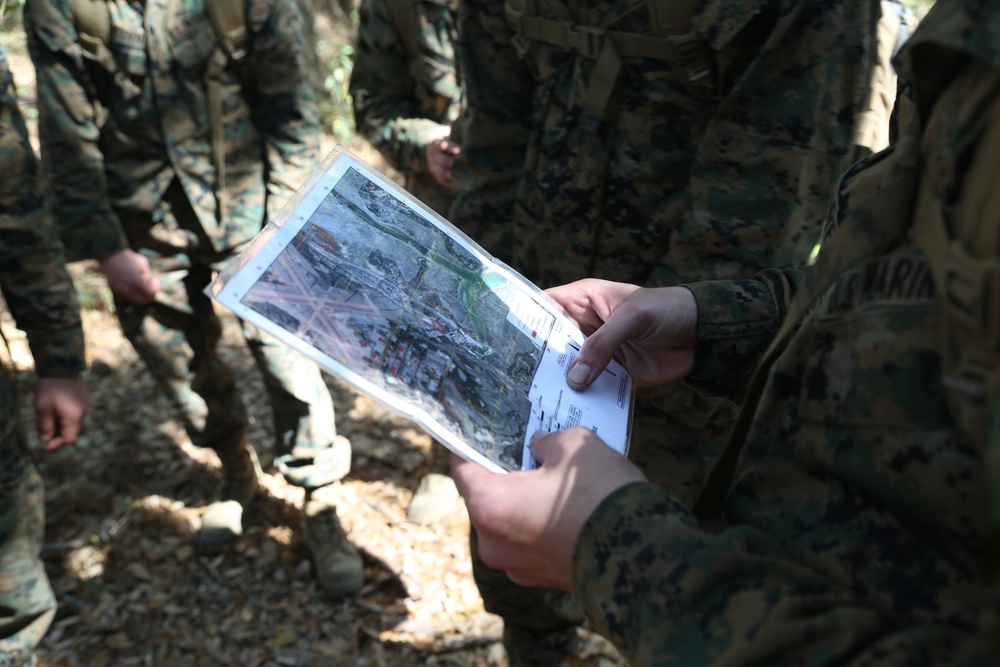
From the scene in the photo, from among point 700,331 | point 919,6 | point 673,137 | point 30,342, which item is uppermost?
point 919,6

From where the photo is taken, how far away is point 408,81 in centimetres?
310

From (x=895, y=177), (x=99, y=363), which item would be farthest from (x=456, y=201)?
(x=99, y=363)

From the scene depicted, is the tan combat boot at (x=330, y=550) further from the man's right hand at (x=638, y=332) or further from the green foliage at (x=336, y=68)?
the green foliage at (x=336, y=68)

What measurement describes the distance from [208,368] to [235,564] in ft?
2.56

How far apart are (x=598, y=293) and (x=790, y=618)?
793mm

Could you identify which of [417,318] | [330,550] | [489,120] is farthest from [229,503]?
[417,318]

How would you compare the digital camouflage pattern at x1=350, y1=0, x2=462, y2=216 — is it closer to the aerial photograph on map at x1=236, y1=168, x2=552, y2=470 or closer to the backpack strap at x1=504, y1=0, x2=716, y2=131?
the backpack strap at x1=504, y1=0, x2=716, y2=131

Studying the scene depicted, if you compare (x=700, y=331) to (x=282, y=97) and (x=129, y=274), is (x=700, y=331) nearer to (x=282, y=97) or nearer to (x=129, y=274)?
(x=282, y=97)

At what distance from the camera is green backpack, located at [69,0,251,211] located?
2377mm

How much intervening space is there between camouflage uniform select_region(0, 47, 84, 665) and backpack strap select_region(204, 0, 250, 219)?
680 mm

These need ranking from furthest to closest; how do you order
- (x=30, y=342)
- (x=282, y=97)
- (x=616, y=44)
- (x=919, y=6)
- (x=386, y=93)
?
(x=919, y=6) < (x=386, y=93) < (x=282, y=97) < (x=30, y=342) < (x=616, y=44)

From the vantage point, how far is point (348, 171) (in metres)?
1.21

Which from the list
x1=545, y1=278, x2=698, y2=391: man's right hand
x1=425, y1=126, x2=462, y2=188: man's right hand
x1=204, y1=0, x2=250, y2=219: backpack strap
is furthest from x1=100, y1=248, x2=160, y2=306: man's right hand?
x1=545, y1=278, x2=698, y2=391: man's right hand

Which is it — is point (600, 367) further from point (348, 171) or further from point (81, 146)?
point (81, 146)
